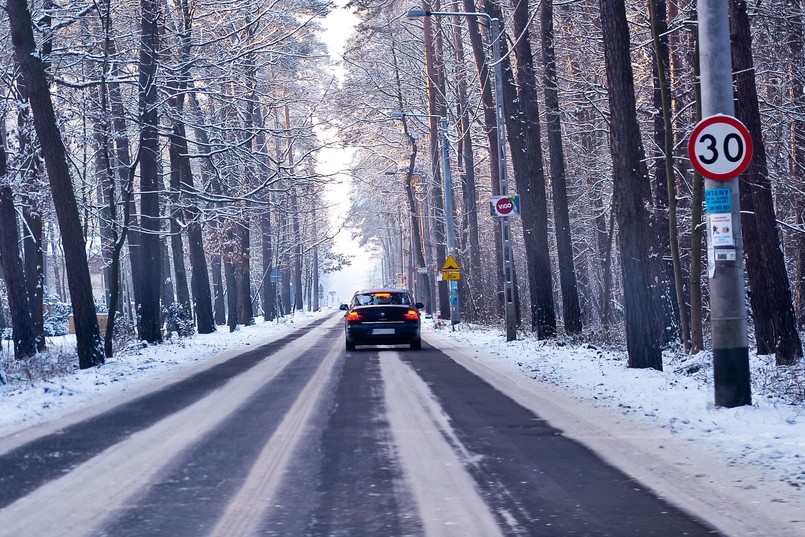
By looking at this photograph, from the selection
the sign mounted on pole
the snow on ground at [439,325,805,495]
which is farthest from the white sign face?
the sign mounted on pole

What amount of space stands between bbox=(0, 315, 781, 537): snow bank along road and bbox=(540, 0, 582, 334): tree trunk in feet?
38.4

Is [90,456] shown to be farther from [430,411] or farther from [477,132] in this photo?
[477,132]

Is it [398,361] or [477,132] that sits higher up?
[477,132]

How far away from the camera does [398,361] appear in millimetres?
20266

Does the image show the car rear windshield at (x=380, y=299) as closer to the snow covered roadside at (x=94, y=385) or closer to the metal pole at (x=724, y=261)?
the snow covered roadside at (x=94, y=385)

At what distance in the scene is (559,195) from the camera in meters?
26.5

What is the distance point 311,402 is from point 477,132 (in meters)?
28.8

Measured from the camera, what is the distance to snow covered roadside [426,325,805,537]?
634 centimetres

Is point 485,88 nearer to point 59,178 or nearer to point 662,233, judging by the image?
point 662,233

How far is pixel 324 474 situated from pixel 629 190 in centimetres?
898

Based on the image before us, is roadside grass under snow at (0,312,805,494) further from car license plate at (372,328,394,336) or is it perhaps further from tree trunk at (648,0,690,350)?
car license plate at (372,328,394,336)

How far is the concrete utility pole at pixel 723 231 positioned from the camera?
9891 mm

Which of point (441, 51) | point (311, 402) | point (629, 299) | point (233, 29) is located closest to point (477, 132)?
point (441, 51)

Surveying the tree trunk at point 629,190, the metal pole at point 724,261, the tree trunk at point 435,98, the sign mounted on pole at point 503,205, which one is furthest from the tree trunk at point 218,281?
the metal pole at point 724,261
